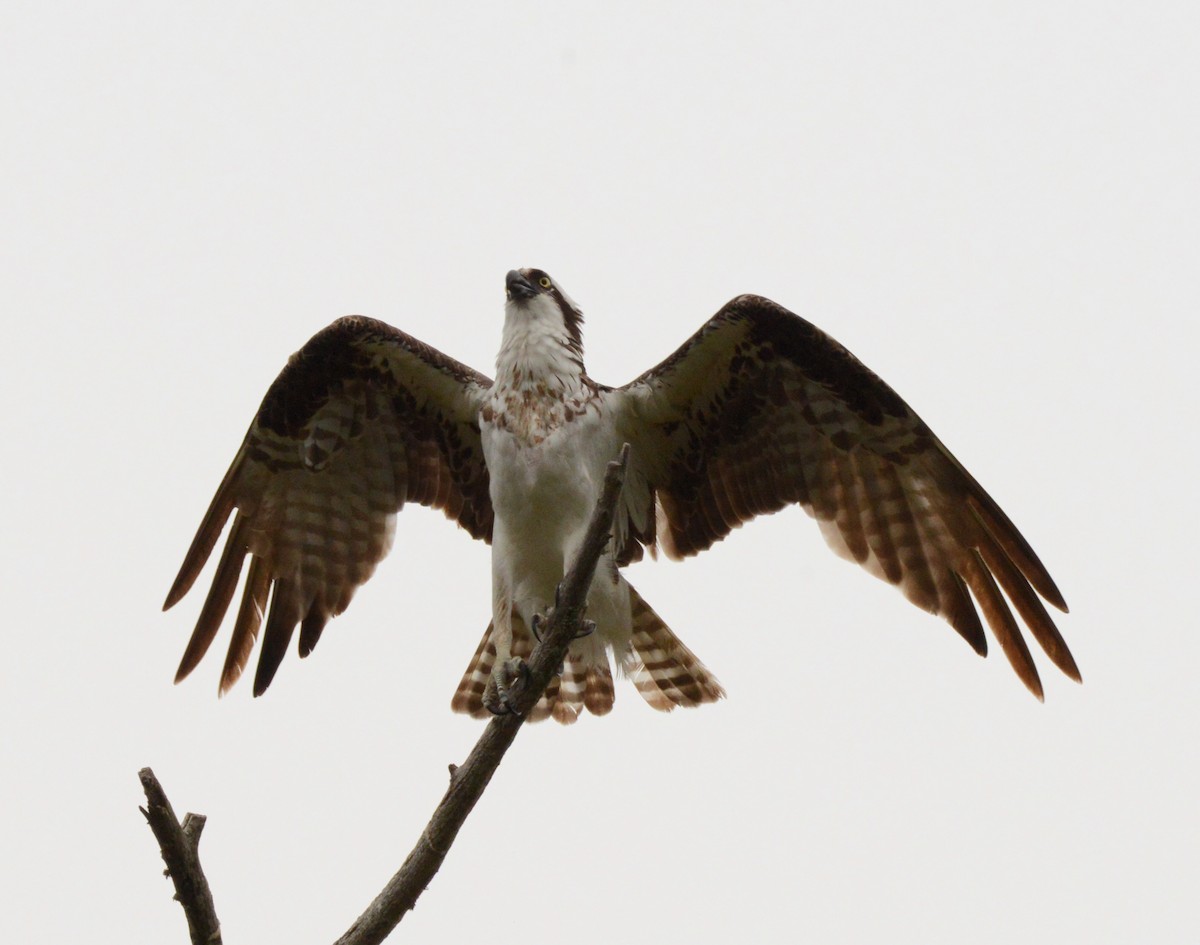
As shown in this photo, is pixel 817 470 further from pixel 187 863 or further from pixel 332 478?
pixel 187 863

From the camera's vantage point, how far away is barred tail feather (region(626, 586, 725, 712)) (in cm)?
762

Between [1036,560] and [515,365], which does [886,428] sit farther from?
[515,365]

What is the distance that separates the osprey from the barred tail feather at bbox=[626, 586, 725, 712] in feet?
0.04

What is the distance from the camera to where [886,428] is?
7.32 metres

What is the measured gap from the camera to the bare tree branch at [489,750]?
524cm

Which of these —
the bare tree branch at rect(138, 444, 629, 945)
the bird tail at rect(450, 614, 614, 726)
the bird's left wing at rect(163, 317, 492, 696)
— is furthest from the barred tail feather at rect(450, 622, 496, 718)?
the bare tree branch at rect(138, 444, 629, 945)

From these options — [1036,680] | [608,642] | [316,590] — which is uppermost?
[316,590]

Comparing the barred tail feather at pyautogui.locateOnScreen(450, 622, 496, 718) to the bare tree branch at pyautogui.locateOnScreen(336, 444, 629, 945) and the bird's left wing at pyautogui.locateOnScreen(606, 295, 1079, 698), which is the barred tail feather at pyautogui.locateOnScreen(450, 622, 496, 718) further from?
the bare tree branch at pyautogui.locateOnScreen(336, 444, 629, 945)

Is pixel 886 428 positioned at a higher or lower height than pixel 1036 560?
higher

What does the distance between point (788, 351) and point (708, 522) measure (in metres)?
1.13

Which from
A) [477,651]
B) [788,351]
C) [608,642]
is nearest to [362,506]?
[477,651]

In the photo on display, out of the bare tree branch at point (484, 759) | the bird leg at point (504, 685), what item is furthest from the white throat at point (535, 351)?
the bare tree branch at point (484, 759)

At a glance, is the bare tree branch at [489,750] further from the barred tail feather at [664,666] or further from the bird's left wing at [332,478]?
the bird's left wing at [332,478]

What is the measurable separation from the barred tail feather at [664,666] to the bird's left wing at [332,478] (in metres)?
1.06
